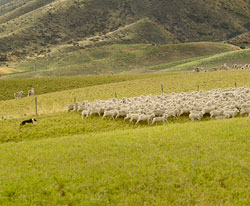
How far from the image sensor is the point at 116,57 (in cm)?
12744

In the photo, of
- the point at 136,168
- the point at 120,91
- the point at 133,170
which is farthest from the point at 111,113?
the point at 120,91

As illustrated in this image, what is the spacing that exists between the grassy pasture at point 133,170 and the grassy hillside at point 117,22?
424 ft

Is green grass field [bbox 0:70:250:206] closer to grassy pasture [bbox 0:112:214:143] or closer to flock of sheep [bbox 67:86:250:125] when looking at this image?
grassy pasture [bbox 0:112:214:143]

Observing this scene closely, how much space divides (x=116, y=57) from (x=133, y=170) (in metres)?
115

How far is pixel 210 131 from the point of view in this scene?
1953cm

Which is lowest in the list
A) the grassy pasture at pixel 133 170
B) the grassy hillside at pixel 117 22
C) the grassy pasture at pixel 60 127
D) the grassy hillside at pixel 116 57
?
the grassy pasture at pixel 133 170

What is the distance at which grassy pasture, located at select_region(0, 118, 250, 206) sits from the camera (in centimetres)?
1290

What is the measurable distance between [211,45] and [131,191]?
445 ft

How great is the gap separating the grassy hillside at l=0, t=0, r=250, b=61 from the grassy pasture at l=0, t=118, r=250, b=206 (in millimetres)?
129320

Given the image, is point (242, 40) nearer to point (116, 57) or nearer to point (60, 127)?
point (116, 57)

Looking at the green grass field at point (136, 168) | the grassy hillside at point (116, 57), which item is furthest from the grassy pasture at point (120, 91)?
the grassy hillside at point (116, 57)

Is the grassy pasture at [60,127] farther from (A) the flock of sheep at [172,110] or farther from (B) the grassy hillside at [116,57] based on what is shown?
(B) the grassy hillside at [116,57]

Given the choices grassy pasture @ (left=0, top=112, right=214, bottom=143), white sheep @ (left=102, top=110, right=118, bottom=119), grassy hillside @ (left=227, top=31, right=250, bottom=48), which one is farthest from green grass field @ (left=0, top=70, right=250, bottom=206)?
grassy hillside @ (left=227, top=31, right=250, bottom=48)

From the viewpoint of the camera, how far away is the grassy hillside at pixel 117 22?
6004 inches
